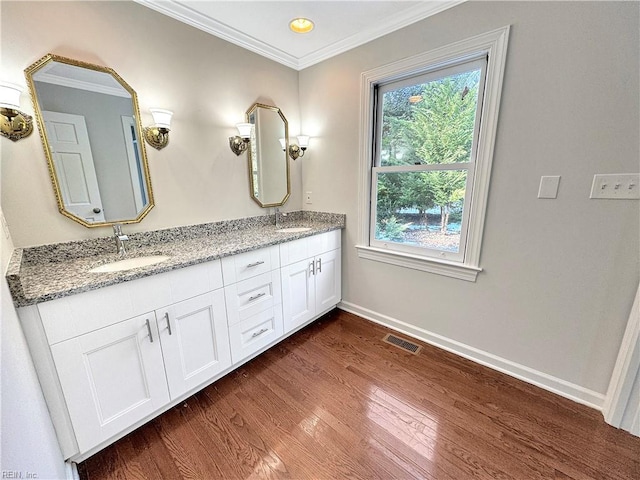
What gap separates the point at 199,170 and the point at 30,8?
1022mm

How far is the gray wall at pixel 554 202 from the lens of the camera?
124 cm

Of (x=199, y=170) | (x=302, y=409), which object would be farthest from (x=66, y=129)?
(x=302, y=409)

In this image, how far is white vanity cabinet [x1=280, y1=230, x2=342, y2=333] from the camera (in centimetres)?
196

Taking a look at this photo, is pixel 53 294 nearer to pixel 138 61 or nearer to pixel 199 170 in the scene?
pixel 199 170

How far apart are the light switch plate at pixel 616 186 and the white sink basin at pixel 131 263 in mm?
2273

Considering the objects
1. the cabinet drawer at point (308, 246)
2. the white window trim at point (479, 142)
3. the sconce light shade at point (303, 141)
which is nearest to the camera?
the white window trim at point (479, 142)

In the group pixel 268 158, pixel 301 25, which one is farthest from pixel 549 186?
pixel 268 158

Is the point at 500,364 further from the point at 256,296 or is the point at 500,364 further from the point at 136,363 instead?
the point at 136,363

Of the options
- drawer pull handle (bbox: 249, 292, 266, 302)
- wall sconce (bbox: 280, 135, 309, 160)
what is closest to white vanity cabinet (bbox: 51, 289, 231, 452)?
drawer pull handle (bbox: 249, 292, 266, 302)

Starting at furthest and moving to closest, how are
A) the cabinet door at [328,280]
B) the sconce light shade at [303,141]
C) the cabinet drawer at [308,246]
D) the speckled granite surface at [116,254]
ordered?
1. the sconce light shade at [303,141]
2. the cabinet door at [328,280]
3. the cabinet drawer at [308,246]
4. the speckled granite surface at [116,254]

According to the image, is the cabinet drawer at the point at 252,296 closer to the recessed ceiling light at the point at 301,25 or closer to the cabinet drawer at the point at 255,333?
the cabinet drawer at the point at 255,333

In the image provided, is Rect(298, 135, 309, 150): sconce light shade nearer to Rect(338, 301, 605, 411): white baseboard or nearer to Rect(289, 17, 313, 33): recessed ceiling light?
Rect(289, 17, 313, 33): recessed ceiling light

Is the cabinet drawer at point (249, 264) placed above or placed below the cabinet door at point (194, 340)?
above

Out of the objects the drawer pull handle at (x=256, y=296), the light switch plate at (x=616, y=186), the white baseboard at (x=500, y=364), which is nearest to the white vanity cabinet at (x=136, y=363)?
the drawer pull handle at (x=256, y=296)
